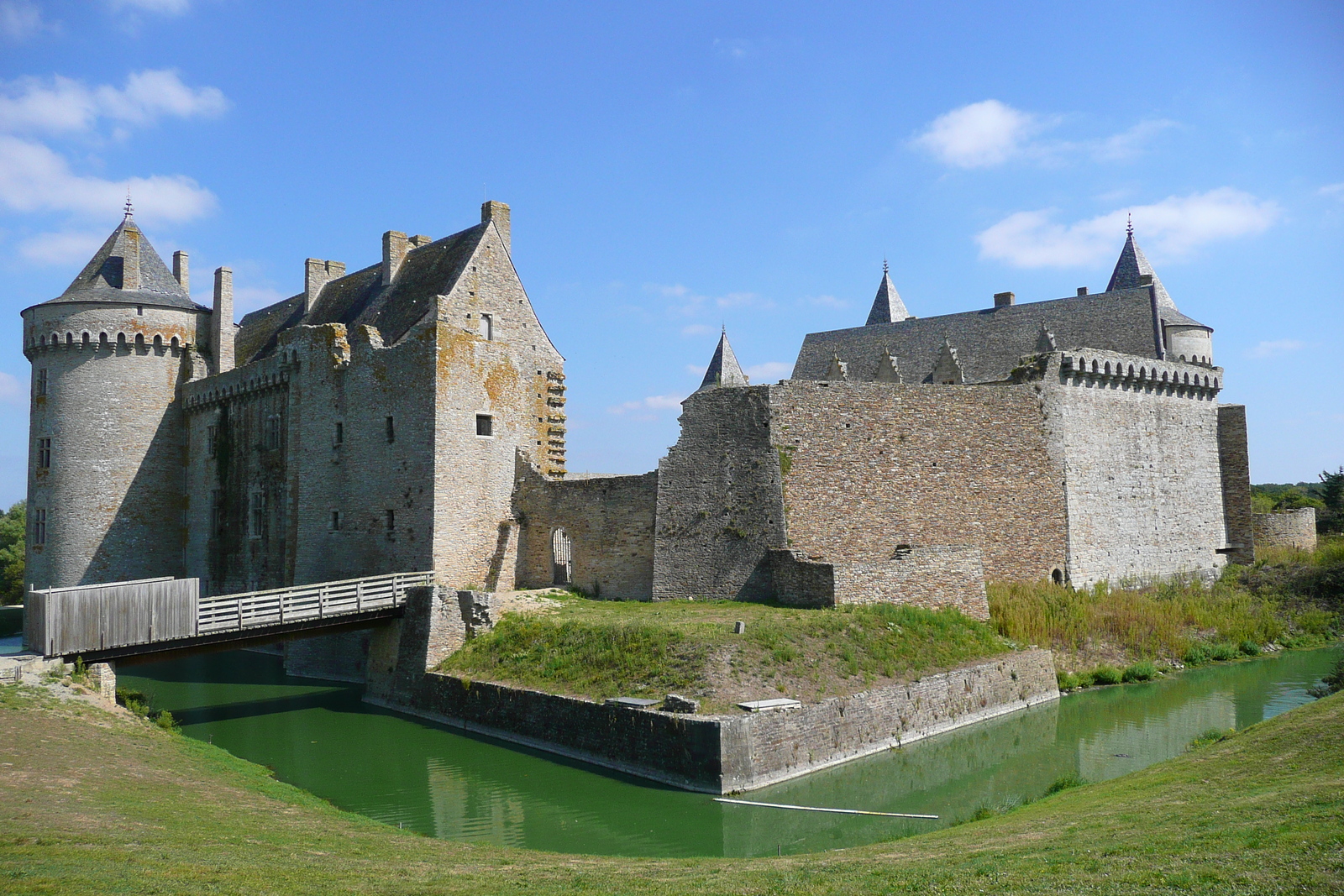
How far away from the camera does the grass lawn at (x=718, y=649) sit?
1535cm

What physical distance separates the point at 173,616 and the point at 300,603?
2.95 metres

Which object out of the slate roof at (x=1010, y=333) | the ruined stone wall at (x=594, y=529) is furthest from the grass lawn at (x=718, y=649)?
the slate roof at (x=1010, y=333)

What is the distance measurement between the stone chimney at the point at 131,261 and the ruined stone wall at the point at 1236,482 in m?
34.9

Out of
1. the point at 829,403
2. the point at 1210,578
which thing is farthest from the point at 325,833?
the point at 1210,578

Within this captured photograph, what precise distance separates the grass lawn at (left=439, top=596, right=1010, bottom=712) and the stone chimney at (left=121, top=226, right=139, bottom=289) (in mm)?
18973

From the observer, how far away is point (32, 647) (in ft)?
56.1

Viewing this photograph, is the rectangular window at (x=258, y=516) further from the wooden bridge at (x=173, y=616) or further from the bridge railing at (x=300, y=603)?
the wooden bridge at (x=173, y=616)

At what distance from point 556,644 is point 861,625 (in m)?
5.76

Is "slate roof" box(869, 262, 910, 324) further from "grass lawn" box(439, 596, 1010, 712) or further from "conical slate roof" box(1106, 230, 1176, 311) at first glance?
"grass lawn" box(439, 596, 1010, 712)

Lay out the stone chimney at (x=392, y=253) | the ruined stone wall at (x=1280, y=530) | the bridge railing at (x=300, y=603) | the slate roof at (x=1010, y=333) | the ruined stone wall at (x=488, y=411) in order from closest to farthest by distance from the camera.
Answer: the bridge railing at (x=300, y=603), the ruined stone wall at (x=488, y=411), the stone chimney at (x=392, y=253), the slate roof at (x=1010, y=333), the ruined stone wall at (x=1280, y=530)

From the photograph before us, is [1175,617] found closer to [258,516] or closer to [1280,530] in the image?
[1280,530]

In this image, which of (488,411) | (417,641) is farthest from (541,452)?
(417,641)

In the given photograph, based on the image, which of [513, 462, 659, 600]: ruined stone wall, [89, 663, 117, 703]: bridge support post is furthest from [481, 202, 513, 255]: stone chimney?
[89, 663, 117, 703]: bridge support post

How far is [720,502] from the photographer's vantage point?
70.2 ft
